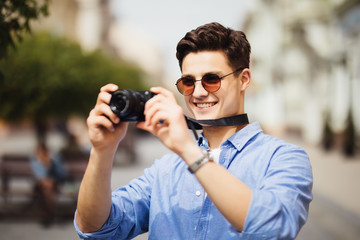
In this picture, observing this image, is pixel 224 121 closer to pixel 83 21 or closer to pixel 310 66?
pixel 310 66

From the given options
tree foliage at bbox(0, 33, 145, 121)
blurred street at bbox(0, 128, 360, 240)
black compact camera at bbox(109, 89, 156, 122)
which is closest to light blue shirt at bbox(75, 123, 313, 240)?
black compact camera at bbox(109, 89, 156, 122)

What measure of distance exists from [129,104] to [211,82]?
0.44 m

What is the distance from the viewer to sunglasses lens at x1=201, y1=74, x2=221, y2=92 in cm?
165

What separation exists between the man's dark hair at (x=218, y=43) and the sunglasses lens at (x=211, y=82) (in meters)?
0.10

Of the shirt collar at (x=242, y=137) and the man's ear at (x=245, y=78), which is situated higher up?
the man's ear at (x=245, y=78)

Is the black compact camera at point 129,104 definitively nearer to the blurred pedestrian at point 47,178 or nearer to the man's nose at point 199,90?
the man's nose at point 199,90

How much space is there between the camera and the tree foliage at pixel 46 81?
367 inches

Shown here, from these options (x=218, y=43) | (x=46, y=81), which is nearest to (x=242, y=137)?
(x=218, y=43)

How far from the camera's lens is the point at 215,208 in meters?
1.59

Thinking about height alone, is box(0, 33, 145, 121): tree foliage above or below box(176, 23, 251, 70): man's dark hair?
below

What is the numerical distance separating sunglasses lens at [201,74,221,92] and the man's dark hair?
0.10 m

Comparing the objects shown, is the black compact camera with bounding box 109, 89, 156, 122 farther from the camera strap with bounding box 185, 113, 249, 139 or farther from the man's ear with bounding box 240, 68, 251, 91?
the man's ear with bounding box 240, 68, 251, 91

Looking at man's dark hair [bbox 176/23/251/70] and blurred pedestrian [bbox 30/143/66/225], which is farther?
blurred pedestrian [bbox 30/143/66/225]

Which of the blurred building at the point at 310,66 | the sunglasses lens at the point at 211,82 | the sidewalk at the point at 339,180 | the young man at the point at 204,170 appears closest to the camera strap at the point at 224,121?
the young man at the point at 204,170
